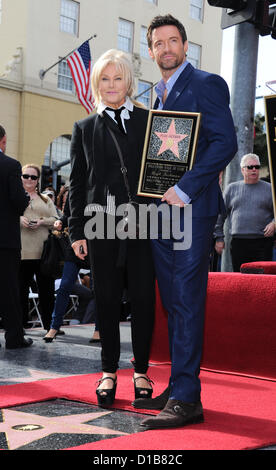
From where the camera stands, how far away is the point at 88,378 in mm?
4488

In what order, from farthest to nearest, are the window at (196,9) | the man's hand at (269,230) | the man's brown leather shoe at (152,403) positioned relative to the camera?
1. the window at (196,9)
2. the man's hand at (269,230)
3. the man's brown leather shoe at (152,403)

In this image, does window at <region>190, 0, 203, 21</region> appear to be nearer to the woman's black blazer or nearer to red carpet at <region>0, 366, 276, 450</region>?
red carpet at <region>0, 366, 276, 450</region>

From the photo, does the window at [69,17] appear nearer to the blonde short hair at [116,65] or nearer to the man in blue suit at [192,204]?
the blonde short hair at [116,65]

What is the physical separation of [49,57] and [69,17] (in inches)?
77.7

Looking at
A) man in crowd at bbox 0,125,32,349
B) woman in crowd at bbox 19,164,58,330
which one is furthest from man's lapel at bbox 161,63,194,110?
woman in crowd at bbox 19,164,58,330

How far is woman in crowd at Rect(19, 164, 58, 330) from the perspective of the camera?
7.23 metres

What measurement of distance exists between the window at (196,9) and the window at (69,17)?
634 centimetres

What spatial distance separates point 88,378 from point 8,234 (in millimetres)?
1978

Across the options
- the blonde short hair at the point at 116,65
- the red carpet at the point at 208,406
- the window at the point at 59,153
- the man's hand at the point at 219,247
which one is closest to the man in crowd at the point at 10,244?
the red carpet at the point at 208,406

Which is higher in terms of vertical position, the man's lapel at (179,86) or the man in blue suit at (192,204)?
the man's lapel at (179,86)

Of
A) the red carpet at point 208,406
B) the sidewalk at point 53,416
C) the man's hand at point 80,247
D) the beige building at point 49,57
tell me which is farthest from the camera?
the beige building at point 49,57

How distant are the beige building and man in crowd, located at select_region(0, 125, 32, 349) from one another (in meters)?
17.0

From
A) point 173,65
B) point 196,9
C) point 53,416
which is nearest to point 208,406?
point 53,416

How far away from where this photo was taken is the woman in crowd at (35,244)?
723cm
